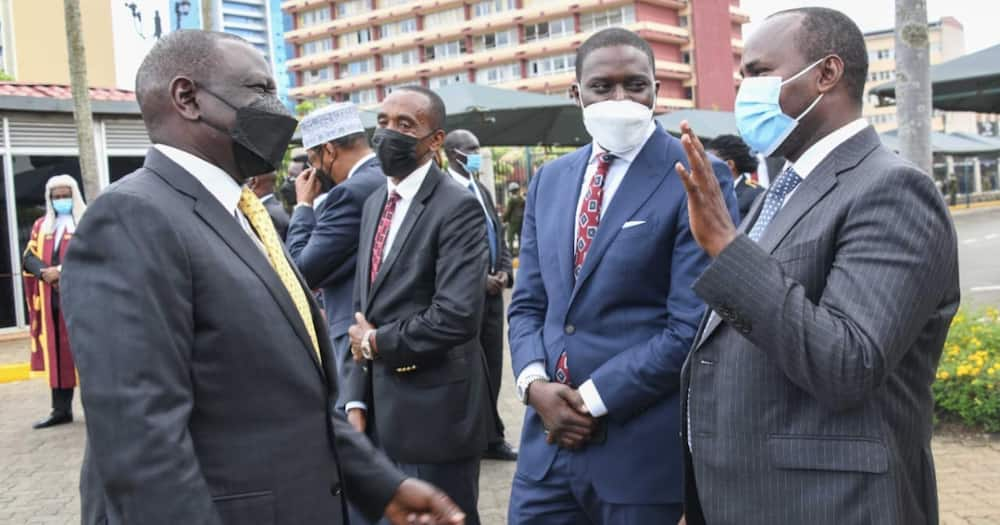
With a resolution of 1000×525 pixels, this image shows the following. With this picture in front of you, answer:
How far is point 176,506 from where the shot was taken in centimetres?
182

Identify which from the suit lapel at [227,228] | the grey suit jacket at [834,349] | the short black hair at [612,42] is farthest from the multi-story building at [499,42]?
the suit lapel at [227,228]

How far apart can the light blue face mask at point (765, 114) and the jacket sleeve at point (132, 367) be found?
1537 millimetres

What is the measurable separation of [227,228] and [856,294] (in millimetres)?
1411

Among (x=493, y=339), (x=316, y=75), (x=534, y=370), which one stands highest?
(x=316, y=75)

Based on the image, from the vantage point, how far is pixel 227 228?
2.08 m

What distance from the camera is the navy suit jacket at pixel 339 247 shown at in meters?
4.58

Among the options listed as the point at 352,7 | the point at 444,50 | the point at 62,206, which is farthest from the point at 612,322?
the point at 352,7

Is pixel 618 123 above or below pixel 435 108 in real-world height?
below

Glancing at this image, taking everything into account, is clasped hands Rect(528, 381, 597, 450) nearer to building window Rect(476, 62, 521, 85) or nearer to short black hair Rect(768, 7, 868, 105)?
short black hair Rect(768, 7, 868, 105)

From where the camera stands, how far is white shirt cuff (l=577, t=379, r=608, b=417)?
9.49ft

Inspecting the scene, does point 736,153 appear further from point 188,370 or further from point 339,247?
point 188,370

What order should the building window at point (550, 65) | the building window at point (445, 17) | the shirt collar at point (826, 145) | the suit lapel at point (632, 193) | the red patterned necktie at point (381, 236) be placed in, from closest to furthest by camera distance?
1. the shirt collar at point (826, 145)
2. the suit lapel at point (632, 193)
3. the red patterned necktie at point (381, 236)
4. the building window at point (550, 65)
5. the building window at point (445, 17)

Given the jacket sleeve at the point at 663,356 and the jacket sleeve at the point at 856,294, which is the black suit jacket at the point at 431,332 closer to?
the jacket sleeve at the point at 663,356

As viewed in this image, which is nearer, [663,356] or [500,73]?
[663,356]
